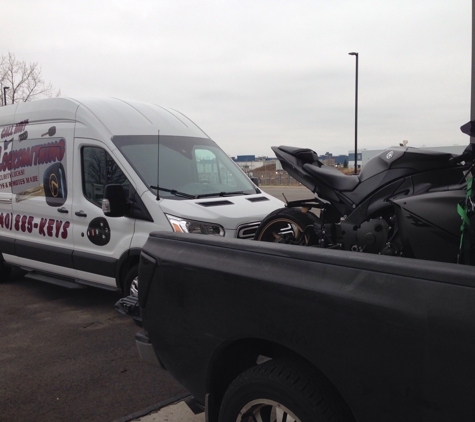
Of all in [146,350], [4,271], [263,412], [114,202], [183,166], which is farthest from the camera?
[4,271]

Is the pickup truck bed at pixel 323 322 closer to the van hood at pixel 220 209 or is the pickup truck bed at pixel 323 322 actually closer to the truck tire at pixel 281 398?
the truck tire at pixel 281 398

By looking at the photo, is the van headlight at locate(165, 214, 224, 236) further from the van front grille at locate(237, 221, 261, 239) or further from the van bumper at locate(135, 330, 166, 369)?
the van bumper at locate(135, 330, 166, 369)

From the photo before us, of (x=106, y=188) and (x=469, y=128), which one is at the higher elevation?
(x=469, y=128)

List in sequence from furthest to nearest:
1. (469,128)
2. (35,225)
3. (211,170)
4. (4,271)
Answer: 1. (4,271)
2. (35,225)
3. (211,170)
4. (469,128)

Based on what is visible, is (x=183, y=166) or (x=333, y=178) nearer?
(x=333, y=178)

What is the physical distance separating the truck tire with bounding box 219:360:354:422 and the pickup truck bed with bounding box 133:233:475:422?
0.01 m

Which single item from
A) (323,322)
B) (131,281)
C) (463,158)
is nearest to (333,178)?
(463,158)

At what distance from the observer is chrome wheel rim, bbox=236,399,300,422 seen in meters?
2.06

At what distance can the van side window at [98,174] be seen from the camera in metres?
5.79

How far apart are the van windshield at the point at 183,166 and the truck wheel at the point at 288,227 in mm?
1792

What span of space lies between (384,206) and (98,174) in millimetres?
3812

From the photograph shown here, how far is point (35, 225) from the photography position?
681 cm

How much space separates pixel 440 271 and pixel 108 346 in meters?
4.06

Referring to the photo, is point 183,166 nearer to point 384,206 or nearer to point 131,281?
point 131,281
